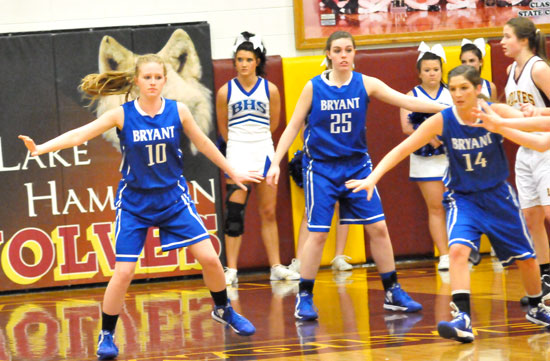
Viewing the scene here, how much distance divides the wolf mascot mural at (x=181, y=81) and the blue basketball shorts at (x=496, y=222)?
3.89 meters

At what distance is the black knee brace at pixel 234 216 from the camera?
812 cm

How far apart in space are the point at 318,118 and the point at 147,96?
127 cm

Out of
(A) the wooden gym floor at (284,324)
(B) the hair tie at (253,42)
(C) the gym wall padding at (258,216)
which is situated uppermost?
(B) the hair tie at (253,42)

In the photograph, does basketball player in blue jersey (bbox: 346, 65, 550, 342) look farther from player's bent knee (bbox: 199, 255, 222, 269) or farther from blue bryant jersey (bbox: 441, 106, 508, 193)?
player's bent knee (bbox: 199, 255, 222, 269)

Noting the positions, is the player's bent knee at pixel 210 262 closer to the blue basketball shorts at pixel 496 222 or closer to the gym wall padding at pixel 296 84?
the blue basketball shorts at pixel 496 222

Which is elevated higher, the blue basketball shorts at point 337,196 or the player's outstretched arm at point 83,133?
the player's outstretched arm at point 83,133

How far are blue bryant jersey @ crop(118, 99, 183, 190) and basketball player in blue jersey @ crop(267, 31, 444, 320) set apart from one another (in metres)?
0.84

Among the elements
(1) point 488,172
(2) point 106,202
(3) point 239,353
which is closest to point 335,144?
(1) point 488,172

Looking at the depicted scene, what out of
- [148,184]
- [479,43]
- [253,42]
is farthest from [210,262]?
[479,43]

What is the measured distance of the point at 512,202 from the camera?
511cm

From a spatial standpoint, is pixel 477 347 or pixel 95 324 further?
pixel 95 324

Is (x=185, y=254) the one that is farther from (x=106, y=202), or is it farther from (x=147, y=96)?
(x=147, y=96)

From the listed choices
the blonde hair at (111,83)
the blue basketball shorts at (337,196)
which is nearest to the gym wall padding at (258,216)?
the blue basketball shorts at (337,196)

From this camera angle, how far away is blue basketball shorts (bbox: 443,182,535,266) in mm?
5078
